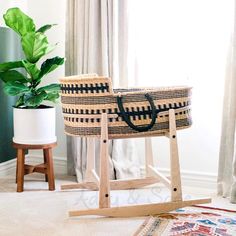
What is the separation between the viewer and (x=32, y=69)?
8.46ft

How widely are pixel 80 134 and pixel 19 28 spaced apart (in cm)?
92

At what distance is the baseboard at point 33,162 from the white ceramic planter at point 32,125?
0.49 m

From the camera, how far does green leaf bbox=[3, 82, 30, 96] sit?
8.20 ft

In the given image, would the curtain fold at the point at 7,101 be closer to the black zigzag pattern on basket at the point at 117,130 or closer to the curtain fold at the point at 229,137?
the black zigzag pattern on basket at the point at 117,130

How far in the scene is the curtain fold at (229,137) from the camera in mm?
2445

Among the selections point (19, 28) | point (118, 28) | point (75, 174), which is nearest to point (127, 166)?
point (75, 174)

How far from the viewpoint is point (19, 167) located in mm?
2678

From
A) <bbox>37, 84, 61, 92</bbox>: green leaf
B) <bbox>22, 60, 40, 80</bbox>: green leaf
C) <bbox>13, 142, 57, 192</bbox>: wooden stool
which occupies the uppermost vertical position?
<bbox>22, 60, 40, 80</bbox>: green leaf

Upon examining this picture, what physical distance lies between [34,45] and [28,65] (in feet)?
0.46

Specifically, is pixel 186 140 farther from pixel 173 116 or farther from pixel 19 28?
pixel 19 28

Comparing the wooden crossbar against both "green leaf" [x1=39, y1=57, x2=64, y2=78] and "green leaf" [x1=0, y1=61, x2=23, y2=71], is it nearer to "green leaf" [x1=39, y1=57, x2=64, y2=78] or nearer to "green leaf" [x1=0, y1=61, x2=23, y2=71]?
"green leaf" [x1=39, y1=57, x2=64, y2=78]

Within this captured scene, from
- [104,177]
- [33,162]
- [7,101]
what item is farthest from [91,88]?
[33,162]

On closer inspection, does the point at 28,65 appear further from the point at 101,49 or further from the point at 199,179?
the point at 199,179

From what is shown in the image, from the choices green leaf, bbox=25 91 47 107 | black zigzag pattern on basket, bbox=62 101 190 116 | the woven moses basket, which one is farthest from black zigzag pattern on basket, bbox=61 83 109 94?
green leaf, bbox=25 91 47 107
